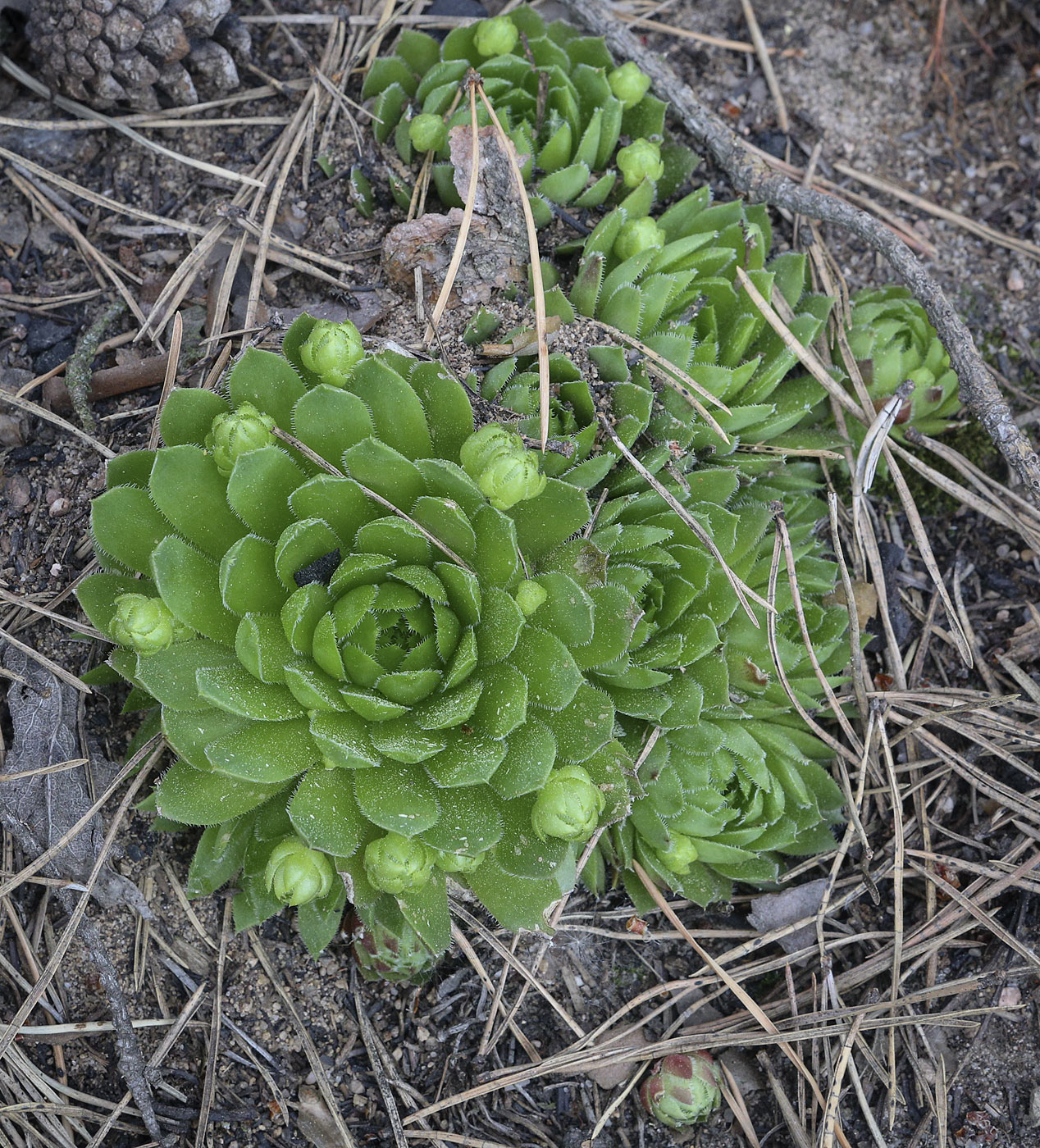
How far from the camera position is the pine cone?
3.11 metres

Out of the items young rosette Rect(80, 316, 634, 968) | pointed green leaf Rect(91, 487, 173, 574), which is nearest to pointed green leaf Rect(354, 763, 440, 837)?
young rosette Rect(80, 316, 634, 968)

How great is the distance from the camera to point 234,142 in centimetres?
348

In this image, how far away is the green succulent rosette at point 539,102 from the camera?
313 cm

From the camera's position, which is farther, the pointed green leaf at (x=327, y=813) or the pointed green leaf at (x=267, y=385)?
the pointed green leaf at (x=267, y=385)

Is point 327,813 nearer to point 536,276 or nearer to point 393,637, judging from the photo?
point 393,637

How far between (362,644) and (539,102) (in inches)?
79.7

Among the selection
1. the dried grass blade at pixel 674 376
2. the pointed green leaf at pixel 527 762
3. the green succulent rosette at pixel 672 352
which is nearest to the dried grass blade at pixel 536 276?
the green succulent rosette at pixel 672 352

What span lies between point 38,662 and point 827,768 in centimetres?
265

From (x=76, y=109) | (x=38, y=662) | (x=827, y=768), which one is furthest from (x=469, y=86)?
(x=827, y=768)

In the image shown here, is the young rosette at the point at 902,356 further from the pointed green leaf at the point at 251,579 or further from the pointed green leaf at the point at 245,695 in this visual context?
the pointed green leaf at the point at 245,695

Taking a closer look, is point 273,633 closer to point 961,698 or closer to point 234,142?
point 234,142

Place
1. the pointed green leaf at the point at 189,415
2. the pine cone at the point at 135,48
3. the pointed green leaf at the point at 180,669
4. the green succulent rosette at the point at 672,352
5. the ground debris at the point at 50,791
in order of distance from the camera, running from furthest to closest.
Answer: the pine cone at the point at 135,48, the green succulent rosette at the point at 672,352, the ground debris at the point at 50,791, the pointed green leaf at the point at 189,415, the pointed green leaf at the point at 180,669

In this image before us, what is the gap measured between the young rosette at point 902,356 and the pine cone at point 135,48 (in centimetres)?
251

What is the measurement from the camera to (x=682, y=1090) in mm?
2779
